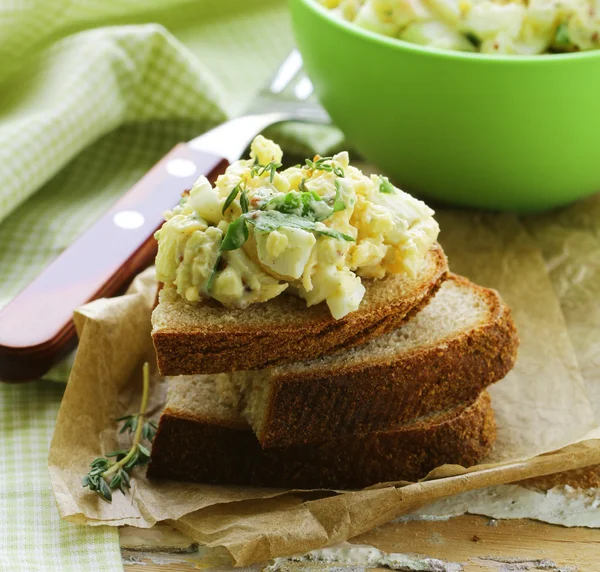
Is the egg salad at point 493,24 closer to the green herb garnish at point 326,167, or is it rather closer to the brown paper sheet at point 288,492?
the brown paper sheet at point 288,492

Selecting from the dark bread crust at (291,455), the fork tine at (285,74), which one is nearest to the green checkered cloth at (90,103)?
the fork tine at (285,74)

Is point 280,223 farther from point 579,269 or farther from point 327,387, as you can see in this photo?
point 579,269

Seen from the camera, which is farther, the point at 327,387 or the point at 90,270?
the point at 90,270

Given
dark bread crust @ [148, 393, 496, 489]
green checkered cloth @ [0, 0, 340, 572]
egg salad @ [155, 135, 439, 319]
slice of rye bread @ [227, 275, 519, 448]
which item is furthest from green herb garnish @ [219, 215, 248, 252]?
green checkered cloth @ [0, 0, 340, 572]

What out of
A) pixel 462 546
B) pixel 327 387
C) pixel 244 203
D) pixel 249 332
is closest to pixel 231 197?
pixel 244 203

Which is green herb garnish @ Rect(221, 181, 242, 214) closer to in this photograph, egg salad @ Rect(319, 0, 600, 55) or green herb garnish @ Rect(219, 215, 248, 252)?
green herb garnish @ Rect(219, 215, 248, 252)

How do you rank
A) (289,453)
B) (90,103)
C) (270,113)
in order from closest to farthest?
(289,453)
(90,103)
(270,113)

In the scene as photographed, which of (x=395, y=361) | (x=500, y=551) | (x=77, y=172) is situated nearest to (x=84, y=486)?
(x=395, y=361)

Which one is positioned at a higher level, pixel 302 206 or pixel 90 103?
pixel 302 206
